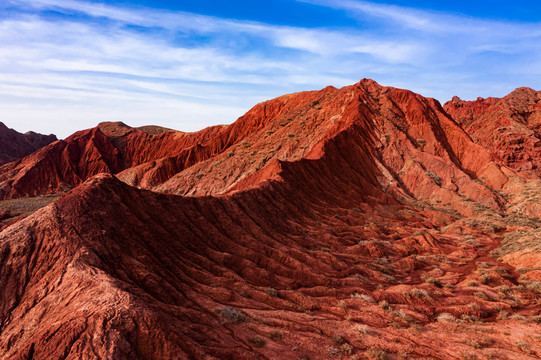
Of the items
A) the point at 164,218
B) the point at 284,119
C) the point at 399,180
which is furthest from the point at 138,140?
the point at 164,218

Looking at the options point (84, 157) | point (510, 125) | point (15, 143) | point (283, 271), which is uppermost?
point (510, 125)

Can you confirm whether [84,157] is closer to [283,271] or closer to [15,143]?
[15,143]

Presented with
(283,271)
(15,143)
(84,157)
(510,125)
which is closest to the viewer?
(283,271)

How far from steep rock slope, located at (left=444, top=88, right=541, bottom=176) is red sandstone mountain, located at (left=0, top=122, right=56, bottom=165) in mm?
118672

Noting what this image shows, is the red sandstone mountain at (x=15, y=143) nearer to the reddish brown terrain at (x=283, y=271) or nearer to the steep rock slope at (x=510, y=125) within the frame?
the reddish brown terrain at (x=283, y=271)

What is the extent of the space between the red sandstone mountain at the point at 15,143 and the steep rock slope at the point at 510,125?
119 metres

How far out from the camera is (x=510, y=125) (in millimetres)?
74562

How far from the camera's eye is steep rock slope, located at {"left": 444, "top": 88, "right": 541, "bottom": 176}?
2581 inches

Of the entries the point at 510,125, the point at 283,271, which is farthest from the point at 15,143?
the point at 510,125

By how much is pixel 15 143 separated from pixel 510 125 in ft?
440

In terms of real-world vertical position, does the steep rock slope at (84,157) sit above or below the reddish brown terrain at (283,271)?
above

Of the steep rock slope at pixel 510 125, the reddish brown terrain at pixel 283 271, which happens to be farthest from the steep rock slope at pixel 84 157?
the steep rock slope at pixel 510 125

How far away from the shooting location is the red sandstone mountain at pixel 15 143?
86.3 m

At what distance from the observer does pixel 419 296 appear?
14734 mm
